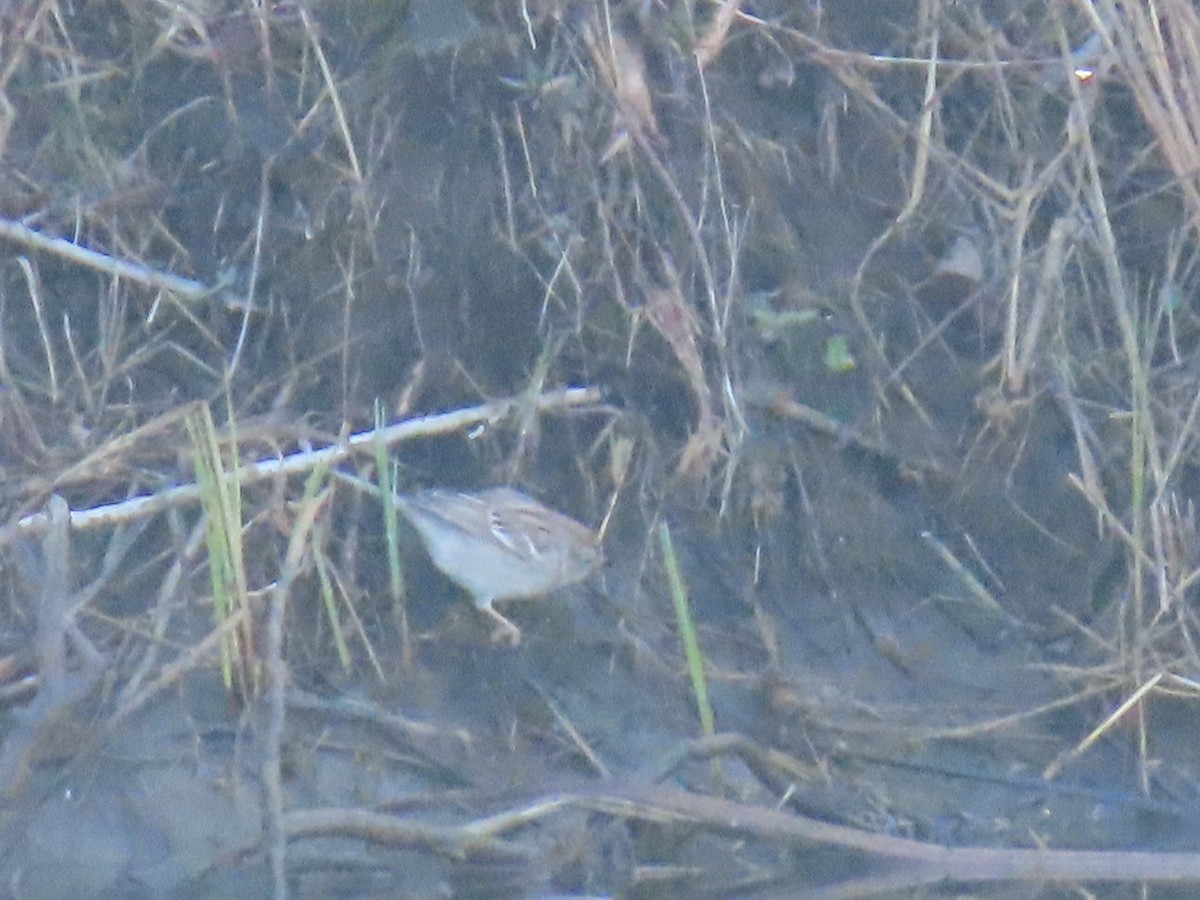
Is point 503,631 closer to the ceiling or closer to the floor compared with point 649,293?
closer to the floor

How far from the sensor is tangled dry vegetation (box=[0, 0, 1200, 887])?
5.24 m

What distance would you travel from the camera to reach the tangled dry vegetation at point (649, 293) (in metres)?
5.24

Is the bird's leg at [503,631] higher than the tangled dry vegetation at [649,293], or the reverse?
the tangled dry vegetation at [649,293]

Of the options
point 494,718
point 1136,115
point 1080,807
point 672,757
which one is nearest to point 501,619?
point 494,718

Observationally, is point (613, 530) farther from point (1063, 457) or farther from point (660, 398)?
point (1063, 457)

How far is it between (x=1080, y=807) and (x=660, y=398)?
51.6 inches

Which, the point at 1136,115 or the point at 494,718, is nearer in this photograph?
the point at 494,718

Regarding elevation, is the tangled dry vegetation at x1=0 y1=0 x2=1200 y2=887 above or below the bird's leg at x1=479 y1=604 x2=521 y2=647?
above

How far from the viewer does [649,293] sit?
17.3 ft

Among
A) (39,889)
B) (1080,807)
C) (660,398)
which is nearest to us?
(39,889)

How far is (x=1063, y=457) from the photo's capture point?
5.52 meters

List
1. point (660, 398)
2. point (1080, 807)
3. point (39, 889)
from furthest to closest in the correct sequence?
point (660, 398) < point (1080, 807) < point (39, 889)

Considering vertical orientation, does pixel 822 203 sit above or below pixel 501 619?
above

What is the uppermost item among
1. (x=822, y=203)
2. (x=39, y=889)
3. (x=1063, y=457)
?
(x=822, y=203)
